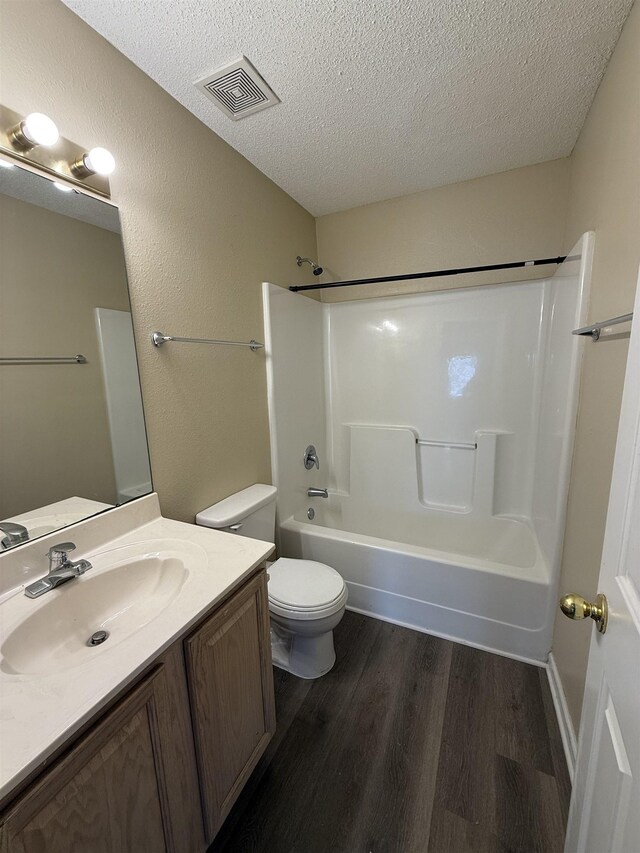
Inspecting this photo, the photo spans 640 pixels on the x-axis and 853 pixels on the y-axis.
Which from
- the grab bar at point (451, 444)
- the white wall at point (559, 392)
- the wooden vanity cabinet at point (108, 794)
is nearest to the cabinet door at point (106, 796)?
the wooden vanity cabinet at point (108, 794)

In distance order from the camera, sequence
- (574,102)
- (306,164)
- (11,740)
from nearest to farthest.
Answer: (11,740) → (574,102) → (306,164)

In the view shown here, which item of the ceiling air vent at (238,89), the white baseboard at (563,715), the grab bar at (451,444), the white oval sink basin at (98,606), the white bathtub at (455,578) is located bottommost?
the white baseboard at (563,715)

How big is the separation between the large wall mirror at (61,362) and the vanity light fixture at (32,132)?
6 centimetres

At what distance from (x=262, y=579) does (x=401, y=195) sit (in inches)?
92.4

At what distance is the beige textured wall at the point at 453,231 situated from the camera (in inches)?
75.7

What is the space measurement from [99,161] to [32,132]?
0.59ft

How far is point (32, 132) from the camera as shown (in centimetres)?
91

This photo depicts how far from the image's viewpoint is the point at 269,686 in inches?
46.4

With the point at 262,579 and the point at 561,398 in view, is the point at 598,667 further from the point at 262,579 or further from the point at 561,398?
the point at 561,398

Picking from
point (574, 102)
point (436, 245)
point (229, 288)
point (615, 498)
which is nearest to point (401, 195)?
point (436, 245)

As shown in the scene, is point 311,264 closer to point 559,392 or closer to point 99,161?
point 99,161

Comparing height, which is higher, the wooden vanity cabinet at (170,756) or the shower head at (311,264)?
the shower head at (311,264)

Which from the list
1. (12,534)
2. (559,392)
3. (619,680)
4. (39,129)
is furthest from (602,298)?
(12,534)

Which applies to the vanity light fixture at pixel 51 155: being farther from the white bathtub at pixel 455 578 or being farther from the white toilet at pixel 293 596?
the white bathtub at pixel 455 578
